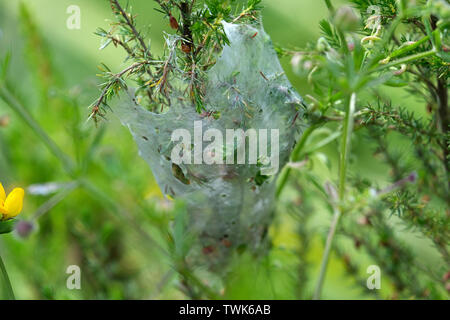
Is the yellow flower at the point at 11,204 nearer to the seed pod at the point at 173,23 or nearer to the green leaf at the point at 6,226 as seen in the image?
the green leaf at the point at 6,226

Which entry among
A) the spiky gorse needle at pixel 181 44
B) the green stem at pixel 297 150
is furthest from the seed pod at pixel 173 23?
the green stem at pixel 297 150

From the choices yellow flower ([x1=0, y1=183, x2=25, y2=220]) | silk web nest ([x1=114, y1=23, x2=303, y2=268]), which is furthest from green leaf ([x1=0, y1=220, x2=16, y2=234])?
silk web nest ([x1=114, y1=23, x2=303, y2=268])

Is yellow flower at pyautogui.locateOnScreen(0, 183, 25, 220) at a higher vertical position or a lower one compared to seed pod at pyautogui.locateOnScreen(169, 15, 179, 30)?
lower

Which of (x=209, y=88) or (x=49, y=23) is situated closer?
(x=209, y=88)

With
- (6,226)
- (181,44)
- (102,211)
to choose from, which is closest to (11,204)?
(6,226)

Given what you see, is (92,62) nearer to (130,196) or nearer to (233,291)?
(130,196)

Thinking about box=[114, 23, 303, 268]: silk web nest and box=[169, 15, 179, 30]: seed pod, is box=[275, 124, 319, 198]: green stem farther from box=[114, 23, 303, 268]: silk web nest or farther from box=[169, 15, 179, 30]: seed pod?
box=[169, 15, 179, 30]: seed pod
